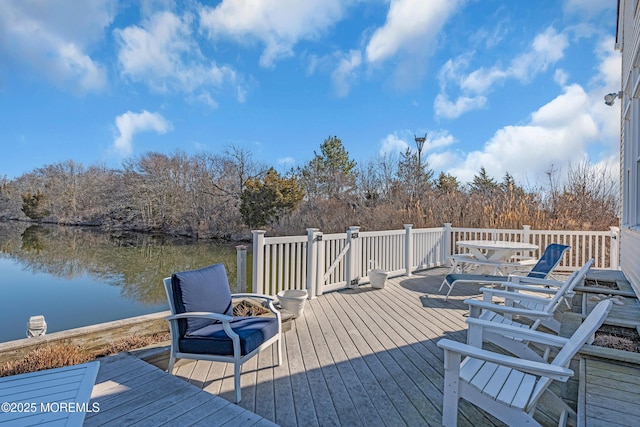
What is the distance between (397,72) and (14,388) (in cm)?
1116

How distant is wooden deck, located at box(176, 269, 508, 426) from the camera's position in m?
2.06

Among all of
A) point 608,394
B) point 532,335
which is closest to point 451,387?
point 532,335

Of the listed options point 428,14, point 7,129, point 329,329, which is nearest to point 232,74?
point 428,14

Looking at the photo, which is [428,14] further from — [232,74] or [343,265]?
[232,74]

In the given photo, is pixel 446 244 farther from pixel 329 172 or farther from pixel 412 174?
pixel 329 172

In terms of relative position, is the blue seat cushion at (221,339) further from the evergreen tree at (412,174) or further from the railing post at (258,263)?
the evergreen tree at (412,174)

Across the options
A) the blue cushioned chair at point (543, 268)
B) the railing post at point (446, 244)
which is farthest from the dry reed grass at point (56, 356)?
the railing post at point (446, 244)

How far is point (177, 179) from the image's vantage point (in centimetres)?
2466

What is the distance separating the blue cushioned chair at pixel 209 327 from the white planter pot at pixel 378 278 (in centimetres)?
291

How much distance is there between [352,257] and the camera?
5.47m

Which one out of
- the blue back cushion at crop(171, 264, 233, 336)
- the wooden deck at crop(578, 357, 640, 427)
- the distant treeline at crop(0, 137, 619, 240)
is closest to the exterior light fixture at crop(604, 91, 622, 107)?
the distant treeline at crop(0, 137, 619, 240)

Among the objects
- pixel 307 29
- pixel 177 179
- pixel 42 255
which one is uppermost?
pixel 307 29

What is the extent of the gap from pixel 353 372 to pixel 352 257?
2917mm

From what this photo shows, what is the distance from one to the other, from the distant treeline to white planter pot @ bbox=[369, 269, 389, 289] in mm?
4504
